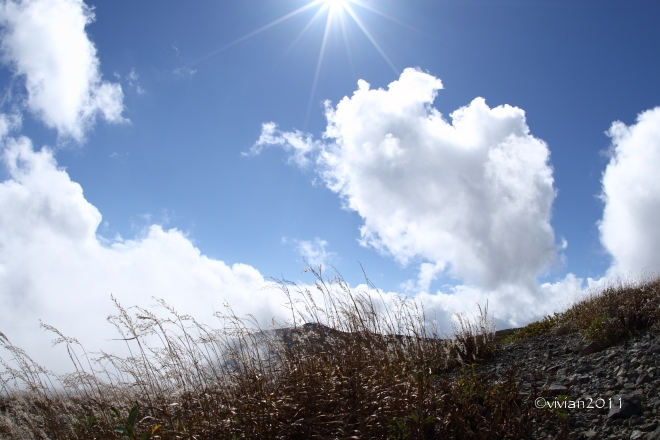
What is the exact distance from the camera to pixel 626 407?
3404 millimetres

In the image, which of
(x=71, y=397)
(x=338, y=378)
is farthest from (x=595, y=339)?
(x=71, y=397)

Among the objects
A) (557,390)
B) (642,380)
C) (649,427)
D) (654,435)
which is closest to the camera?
(654,435)

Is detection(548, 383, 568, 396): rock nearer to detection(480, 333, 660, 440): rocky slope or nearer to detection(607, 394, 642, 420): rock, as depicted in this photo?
detection(480, 333, 660, 440): rocky slope

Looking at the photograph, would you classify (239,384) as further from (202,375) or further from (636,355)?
(636,355)

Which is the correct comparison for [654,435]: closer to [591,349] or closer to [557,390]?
[557,390]

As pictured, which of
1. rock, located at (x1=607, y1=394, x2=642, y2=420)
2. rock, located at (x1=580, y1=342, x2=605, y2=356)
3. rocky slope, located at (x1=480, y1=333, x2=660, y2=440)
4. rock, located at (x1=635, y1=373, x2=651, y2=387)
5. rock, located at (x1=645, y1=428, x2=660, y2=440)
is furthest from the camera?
rock, located at (x1=580, y1=342, x2=605, y2=356)

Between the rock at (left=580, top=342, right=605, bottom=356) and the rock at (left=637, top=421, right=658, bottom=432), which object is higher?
the rock at (left=580, top=342, right=605, bottom=356)

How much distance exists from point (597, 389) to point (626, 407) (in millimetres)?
507

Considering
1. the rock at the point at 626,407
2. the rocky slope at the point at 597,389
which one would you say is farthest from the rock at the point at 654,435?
the rock at the point at 626,407

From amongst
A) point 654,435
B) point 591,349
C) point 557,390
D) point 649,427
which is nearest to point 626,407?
point 649,427

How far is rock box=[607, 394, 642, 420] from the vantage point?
336cm

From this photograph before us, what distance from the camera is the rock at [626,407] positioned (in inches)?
132

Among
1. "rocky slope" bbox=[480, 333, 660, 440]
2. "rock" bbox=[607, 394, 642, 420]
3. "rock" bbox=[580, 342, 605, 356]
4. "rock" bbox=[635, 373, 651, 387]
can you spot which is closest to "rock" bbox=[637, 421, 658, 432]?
"rocky slope" bbox=[480, 333, 660, 440]

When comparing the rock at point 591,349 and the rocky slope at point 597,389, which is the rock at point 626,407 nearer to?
the rocky slope at point 597,389
